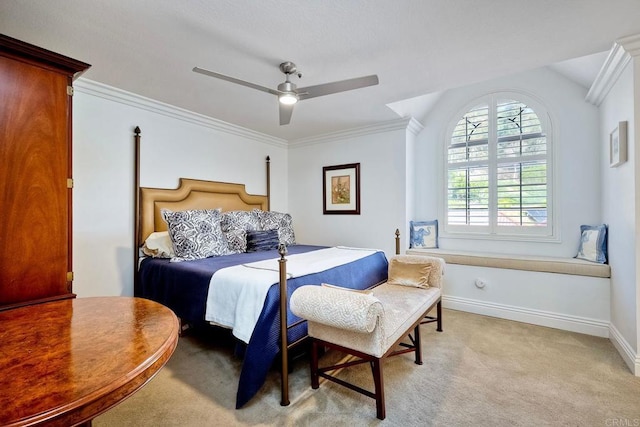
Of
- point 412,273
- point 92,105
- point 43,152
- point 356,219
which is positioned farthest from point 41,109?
point 356,219

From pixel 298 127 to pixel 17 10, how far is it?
2.88 metres

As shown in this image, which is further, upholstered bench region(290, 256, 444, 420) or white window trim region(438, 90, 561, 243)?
white window trim region(438, 90, 561, 243)

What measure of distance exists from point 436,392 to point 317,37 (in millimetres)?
2536

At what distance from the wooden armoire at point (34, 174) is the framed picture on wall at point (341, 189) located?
3226 millimetres

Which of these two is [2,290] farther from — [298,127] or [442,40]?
[298,127]

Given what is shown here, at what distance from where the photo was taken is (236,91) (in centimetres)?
295

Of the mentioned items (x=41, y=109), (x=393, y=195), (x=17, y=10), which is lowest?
(x=393, y=195)

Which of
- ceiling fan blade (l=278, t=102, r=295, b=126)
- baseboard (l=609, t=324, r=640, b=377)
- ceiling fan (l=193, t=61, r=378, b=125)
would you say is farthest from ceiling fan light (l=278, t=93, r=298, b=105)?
baseboard (l=609, t=324, r=640, b=377)

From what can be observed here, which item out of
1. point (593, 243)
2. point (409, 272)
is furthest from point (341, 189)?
point (593, 243)

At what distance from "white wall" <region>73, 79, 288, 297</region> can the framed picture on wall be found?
1.74m

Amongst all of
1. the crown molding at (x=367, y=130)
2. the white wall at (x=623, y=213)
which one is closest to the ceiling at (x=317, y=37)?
the white wall at (x=623, y=213)

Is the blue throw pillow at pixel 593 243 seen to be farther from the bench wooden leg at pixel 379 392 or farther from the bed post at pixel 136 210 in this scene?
the bed post at pixel 136 210

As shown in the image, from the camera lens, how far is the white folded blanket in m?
1.97

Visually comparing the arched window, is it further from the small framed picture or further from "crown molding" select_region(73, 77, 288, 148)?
"crown molding" select_region(73, 77, 288, 148)
